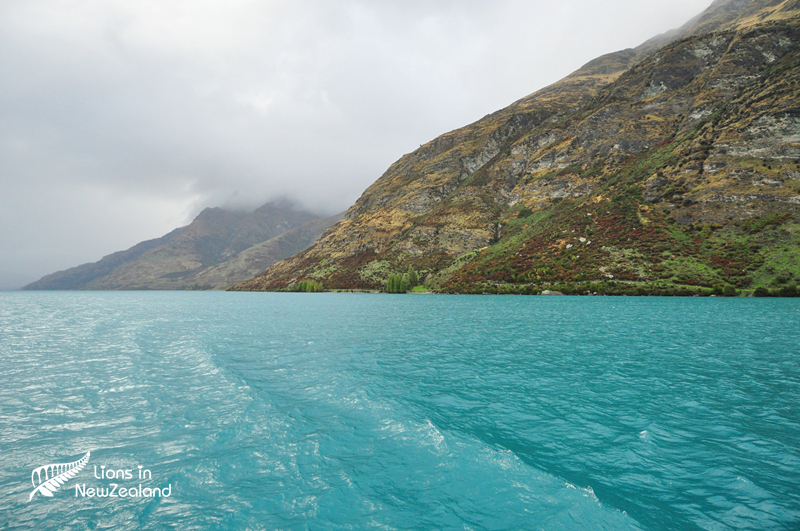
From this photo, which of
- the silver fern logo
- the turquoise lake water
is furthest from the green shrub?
the silver fern logo

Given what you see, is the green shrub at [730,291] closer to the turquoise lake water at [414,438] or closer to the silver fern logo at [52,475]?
the turquoise lake water at [414,438]

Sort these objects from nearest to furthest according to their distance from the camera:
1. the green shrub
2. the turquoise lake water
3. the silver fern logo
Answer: the turquoise lake water < the silver fern logo < the green shrub

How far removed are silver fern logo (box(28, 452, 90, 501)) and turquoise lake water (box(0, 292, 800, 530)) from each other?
0.31 m

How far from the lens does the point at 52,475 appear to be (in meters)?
11.9

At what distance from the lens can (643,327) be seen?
46125 mm

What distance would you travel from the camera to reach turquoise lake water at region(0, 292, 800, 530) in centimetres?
977

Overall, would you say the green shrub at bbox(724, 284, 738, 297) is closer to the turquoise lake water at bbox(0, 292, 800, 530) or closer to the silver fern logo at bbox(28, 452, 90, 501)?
the turquoise lake water at bbox(0, 292, 800, 530)

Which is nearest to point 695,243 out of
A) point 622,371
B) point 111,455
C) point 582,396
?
point 622,371

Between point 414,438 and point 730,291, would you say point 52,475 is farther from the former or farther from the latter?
point 730,291

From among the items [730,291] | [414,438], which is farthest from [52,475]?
[730,291]

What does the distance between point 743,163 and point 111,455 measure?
7856 inches

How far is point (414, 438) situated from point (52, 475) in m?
14.0

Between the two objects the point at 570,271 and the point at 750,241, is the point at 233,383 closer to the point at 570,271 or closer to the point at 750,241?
the point at 570,271

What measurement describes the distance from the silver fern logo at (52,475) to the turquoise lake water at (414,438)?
31 centimetres
